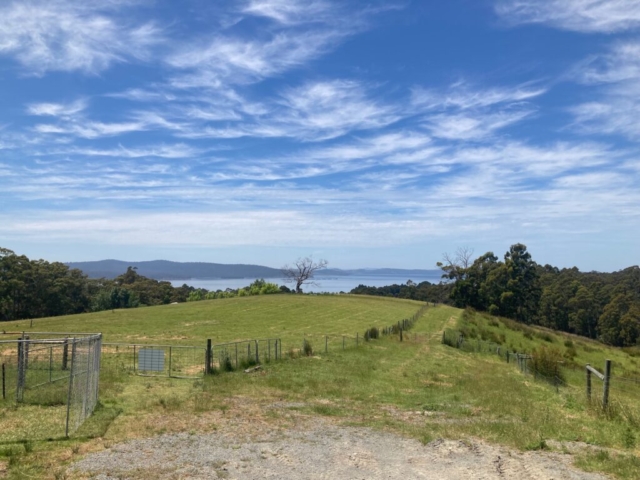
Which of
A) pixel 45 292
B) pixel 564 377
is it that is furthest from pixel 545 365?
pixel 45 292

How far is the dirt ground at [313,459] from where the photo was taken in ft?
29.4

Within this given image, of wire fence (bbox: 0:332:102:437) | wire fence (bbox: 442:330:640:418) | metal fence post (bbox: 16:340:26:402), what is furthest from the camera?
wire fence (bbox: 442:330:640:418)

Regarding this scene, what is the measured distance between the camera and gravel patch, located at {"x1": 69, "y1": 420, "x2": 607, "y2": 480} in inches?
352

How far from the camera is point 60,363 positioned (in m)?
21.9

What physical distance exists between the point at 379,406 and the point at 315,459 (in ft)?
20.3

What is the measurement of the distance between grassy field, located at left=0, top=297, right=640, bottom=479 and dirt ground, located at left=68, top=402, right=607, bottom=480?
53 cm

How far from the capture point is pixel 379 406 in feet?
52.0

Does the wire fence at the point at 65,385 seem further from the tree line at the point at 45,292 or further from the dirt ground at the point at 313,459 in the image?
the tree line at the point at 45,292

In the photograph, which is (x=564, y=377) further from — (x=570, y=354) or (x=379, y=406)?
(x=570, y=354)

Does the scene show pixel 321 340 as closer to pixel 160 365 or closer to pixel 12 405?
pixel 160 365

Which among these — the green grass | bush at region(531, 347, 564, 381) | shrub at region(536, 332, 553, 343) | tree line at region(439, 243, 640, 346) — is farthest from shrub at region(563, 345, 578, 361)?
tree line at region(439, 243, 640, 346)

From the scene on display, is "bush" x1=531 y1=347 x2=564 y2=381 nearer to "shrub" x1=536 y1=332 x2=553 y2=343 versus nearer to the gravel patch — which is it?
the gravel patch

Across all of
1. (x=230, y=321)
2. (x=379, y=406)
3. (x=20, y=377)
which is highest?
(x=20, y=377)

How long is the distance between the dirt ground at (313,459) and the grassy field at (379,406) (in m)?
0.53
